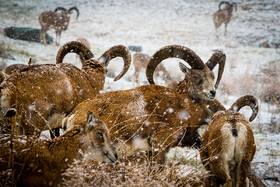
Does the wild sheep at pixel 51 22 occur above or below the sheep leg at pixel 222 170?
above

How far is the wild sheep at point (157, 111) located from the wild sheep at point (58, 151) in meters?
0.65

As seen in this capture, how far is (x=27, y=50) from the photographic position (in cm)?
1423

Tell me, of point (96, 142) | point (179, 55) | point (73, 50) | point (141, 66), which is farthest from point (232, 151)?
point (141, 66)

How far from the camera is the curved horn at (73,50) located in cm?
661

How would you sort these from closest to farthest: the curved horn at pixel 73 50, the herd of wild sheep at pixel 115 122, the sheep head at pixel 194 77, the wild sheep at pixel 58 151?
the wild sheep at pixel 58 151, the herd of wild sheep at pixel 115 122, the sheep head at pixel 194 77, the curved horn at pixel 73 50

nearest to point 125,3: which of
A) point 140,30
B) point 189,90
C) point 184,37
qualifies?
point 140,30

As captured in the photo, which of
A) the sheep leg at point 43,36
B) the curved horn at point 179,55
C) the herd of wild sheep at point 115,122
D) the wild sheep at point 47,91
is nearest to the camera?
the herd of wild sheep at point 115,122

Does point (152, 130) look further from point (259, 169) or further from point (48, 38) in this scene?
point (48, 38)

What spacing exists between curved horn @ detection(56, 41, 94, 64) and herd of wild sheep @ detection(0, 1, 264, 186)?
1.23m

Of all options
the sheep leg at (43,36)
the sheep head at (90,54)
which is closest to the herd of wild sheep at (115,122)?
the sheep head at (90,54)

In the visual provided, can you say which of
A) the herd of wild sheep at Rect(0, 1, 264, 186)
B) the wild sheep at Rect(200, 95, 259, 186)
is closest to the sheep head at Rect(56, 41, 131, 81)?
the herd of wild sheep at Rect(0, 1, 264, 186)

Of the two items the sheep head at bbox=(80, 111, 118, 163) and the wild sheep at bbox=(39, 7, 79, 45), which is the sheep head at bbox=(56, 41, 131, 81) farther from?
the wild sheep at bbox=(39, 7, 79, 45)

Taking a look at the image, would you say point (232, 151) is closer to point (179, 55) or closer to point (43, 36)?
point (179, 55)

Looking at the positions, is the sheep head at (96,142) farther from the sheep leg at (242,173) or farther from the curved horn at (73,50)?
the curved horn at (73,50)
